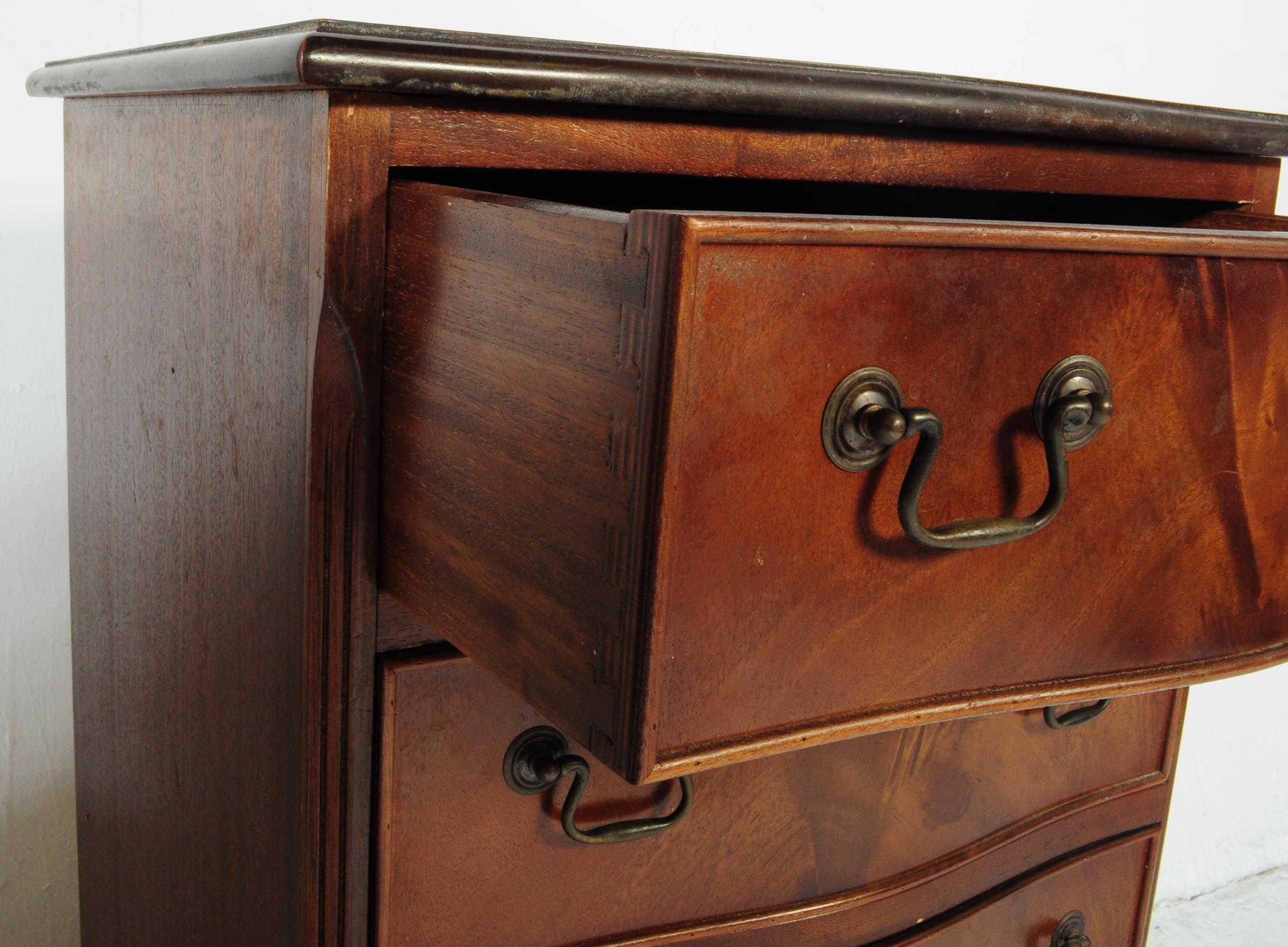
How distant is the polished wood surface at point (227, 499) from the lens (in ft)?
1.80

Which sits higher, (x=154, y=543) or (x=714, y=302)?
(x=714, y=302)

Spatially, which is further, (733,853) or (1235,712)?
(1235,712)

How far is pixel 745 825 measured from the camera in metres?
0.70

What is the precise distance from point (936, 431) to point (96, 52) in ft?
2.76

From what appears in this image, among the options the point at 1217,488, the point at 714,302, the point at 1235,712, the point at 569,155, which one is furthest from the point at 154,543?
the point at 1235,712

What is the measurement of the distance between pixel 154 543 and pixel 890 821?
0.47 meters

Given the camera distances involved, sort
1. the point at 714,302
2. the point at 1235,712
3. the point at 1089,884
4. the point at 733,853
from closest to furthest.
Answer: the point at 714,302 → the point at 733,853 → the point at 1089,884 → the point at 1235,712

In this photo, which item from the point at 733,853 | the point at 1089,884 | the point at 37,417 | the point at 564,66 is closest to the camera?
the point at 564,66

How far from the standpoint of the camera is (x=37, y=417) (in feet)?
3.47

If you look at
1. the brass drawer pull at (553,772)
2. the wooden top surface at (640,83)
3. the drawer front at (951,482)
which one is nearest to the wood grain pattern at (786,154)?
the wooden top surface at (640,83)

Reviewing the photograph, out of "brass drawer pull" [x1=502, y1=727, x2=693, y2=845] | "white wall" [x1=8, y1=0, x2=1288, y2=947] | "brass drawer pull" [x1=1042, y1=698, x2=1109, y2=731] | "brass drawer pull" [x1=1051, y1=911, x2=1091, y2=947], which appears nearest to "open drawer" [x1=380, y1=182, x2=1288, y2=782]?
"brass drawer pull" [x1=502, y1=727, x2=693, y2=845]

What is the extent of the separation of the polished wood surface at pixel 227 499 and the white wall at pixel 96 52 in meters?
0.20

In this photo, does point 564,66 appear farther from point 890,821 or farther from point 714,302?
point 890,821

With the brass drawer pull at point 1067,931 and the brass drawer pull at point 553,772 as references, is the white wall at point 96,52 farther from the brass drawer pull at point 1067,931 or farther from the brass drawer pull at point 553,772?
the brass drawer pull at point 1067,931
